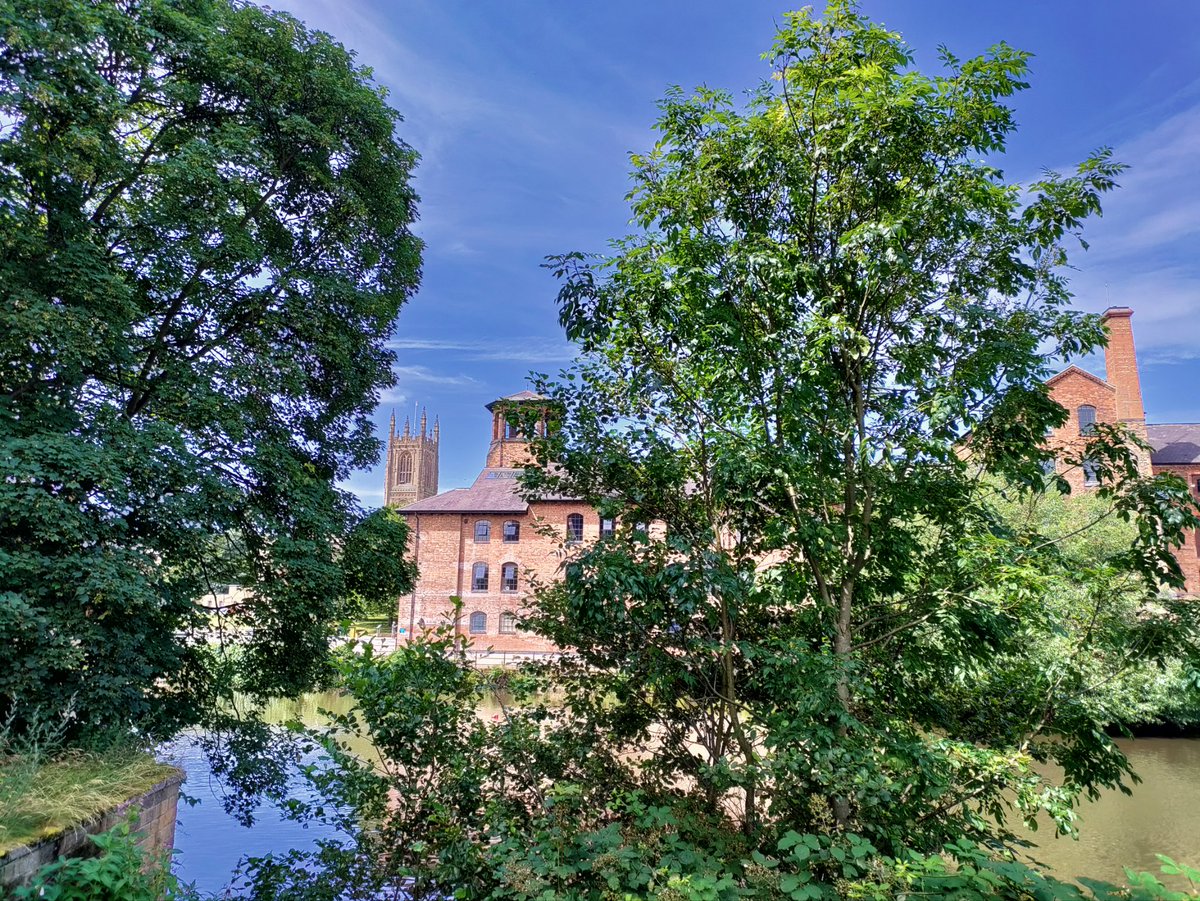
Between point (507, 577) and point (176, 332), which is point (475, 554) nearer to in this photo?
point (507, 577)

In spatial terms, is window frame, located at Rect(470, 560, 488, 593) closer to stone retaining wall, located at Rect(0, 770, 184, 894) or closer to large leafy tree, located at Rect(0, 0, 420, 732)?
large leafy tree, located at Rect(0, 0, 420, 732)

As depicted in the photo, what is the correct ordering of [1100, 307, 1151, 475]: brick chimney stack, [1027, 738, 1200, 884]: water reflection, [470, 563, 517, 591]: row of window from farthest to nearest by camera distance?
1. [470, 563, 517, 591]: row of window
2. [1100, 307, 1151, 475]: brick chimney stack
3. [1027, 738, 1200, 884]: water reflection

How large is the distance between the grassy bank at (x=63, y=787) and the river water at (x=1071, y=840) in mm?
2570

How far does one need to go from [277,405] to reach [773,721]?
7.00 metres

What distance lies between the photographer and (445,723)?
4672mm

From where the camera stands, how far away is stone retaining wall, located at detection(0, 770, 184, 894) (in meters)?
3.58

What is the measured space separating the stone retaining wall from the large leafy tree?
0.99 m

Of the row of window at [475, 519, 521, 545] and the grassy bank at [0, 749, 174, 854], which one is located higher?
the row of window at [475, 519, 521, 545]

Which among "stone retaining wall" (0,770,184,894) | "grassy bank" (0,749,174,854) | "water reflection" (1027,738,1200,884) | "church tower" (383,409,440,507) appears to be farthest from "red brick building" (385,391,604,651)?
"church tower" (383,409,440,507)

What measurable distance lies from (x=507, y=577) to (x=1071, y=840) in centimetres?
2247

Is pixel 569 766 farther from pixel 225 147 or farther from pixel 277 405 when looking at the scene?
pixel 225 147

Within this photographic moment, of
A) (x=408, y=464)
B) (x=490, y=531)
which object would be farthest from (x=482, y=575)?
(x=408, y=464)

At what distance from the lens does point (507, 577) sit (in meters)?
29.4

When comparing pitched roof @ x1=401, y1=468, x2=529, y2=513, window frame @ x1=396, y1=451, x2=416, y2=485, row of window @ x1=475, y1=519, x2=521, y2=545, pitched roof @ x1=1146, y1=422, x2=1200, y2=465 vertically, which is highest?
window frame @ x1=396, y1=451, x2=416, y2=485
